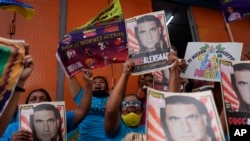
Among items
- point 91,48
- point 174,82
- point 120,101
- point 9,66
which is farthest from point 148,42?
point 9,66

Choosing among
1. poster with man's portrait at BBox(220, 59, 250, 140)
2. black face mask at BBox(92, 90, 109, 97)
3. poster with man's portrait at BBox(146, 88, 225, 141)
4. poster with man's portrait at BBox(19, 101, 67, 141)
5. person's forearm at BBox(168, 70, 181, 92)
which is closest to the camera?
poster with man's portrait at BBox(146, 88, 225, 141)

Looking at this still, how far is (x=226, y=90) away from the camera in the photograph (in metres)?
1.72

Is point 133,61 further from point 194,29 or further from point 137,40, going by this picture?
point 194,29

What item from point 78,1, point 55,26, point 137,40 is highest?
point 78,1

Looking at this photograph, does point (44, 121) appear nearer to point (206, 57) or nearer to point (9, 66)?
point (9, 66)

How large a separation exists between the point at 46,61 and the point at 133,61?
1834 millimetres

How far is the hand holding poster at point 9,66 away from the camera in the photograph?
1498mm

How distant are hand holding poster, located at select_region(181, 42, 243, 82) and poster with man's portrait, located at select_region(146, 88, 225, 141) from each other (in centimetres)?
92

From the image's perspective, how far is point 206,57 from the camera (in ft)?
8.54

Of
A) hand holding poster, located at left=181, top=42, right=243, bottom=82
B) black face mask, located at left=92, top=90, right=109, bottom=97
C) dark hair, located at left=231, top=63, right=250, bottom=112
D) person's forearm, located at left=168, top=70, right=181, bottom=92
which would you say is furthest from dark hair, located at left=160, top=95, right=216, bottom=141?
black face mask, located at left=92, top=90, right=109, bottom=97

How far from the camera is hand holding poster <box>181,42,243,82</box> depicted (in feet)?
8.20

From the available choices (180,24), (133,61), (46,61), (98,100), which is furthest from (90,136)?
(180,24)

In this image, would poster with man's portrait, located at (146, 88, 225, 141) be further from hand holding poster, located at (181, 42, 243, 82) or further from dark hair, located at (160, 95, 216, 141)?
hand holding poster, located at (181, 42, 243, 82)

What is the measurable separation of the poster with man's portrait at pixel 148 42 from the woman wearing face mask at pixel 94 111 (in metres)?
0.52
